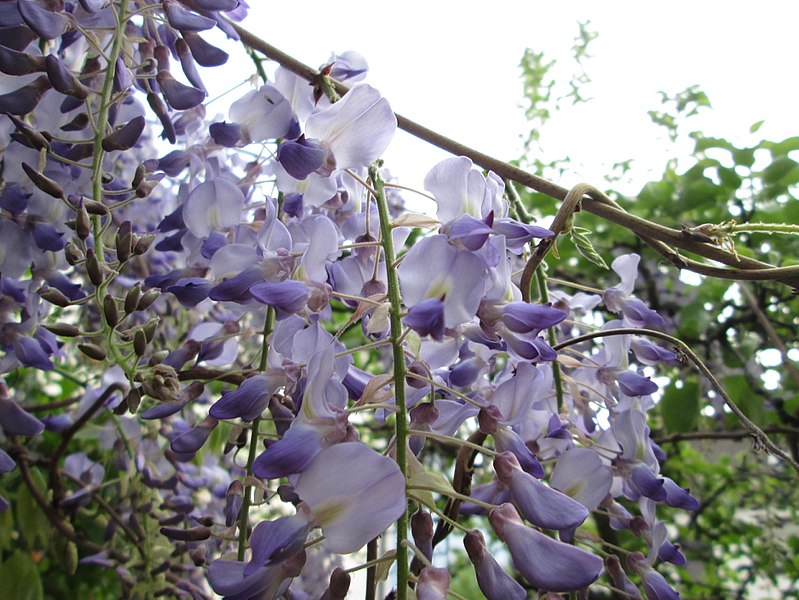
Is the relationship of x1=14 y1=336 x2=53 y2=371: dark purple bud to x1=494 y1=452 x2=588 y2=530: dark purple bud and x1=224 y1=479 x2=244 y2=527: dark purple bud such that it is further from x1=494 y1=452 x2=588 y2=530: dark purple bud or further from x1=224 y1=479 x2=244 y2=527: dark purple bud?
x1=494 y1=452 x2=588 y2=530: dark purple bud

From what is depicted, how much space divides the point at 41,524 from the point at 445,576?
66 centimetres

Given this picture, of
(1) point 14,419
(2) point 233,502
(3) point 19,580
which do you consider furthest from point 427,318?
(3) point 19,580

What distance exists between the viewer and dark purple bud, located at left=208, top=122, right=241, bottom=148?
1.80ft

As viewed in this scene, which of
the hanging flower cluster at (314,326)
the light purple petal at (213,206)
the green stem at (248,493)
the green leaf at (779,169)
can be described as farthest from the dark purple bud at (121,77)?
the green leaf at (779,169)

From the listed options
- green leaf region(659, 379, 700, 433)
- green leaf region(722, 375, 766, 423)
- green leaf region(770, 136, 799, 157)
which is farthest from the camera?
green leaf region(770, 136, 799, 157)

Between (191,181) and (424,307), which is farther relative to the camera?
(191,181)

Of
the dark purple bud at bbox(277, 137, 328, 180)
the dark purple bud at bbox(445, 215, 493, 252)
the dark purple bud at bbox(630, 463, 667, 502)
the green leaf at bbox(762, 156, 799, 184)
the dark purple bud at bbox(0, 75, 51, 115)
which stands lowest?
the dark purple bud at bbox(630, 463, 667, 502)

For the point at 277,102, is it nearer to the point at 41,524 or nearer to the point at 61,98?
the point at 61,98

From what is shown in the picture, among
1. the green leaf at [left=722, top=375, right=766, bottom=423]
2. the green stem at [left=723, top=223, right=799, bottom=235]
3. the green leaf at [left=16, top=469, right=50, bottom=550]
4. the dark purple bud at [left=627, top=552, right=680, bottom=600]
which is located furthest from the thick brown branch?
the green leaf at [left=16, top=469, right=50, bottom=550]

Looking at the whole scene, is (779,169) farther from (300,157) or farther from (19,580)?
(19,580)

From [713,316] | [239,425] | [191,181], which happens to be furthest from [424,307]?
[713,316]

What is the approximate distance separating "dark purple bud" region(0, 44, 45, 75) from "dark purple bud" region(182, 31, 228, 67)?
0.38 feet

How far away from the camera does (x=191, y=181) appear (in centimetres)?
63

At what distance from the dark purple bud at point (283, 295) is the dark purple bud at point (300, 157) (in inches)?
3.4
